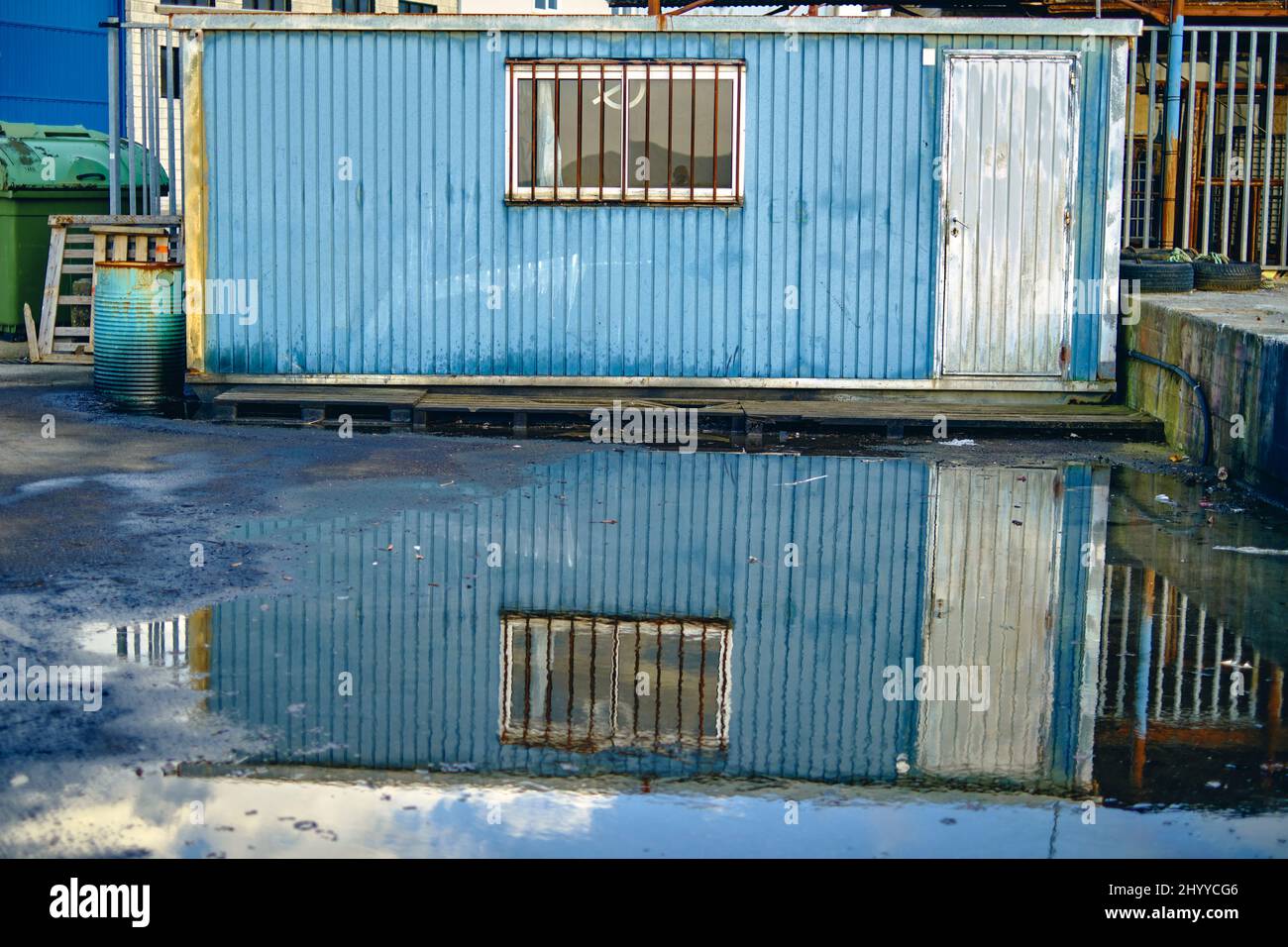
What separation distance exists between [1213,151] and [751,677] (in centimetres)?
1331

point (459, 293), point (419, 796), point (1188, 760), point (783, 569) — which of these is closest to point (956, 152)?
point (459, 293)

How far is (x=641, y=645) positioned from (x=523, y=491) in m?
3.35

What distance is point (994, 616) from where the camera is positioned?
7.54m

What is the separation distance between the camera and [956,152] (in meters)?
13.3

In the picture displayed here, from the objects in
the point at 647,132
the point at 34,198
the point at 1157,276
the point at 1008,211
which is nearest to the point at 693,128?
the point at 647,132

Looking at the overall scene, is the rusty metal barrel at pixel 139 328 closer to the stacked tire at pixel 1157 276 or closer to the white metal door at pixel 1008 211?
the white metal door at pixel 1008 211

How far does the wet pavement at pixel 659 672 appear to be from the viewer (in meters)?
5.07

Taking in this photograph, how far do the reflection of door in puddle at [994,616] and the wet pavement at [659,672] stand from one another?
0.02 meters

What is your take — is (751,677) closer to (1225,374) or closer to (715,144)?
(1225,374)

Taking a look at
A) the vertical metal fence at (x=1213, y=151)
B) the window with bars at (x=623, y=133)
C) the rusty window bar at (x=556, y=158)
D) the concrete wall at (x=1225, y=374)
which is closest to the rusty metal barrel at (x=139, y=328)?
the window with bars at (x=623, y=133)

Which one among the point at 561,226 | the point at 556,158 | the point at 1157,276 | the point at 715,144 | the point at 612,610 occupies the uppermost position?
the point at 715,144

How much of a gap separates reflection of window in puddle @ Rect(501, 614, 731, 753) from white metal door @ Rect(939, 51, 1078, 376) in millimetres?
6792

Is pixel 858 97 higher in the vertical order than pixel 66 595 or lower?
higher
